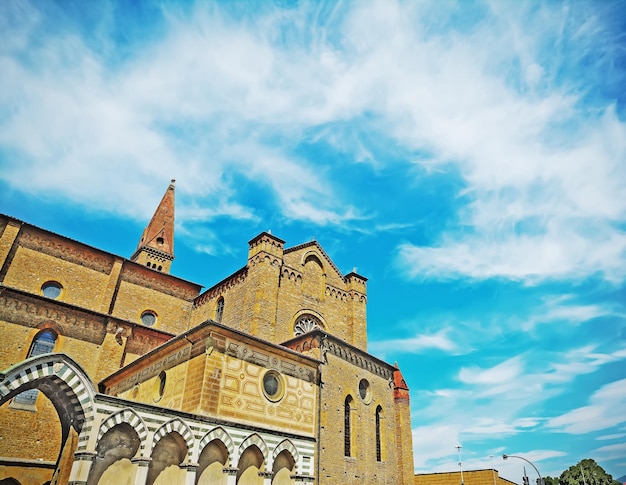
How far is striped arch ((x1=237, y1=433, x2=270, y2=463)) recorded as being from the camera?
13682mm

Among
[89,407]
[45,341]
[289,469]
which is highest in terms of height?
[45,341]

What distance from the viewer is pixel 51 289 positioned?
2230 centimetres

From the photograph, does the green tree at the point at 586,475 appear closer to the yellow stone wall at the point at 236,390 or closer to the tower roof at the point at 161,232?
the yellow stone wall at the point at 236,390

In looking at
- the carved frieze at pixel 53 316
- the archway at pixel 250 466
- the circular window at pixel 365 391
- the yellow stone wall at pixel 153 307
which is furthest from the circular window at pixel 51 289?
the circular window at pixel 365 391

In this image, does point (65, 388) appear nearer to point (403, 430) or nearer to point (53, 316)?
point (53, 316)

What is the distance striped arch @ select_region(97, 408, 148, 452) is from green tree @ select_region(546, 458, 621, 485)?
154 feet

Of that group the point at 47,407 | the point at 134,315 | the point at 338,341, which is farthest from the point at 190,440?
the point at 134,315

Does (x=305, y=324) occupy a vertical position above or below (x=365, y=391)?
above

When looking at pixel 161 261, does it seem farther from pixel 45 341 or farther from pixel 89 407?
pixel 89 407

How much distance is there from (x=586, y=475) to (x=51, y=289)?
51576 millimetres

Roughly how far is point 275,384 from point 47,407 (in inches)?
422

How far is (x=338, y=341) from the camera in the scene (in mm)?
19281

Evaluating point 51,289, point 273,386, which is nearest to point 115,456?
point 273,386

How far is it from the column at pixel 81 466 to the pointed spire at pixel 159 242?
28.7 meters
